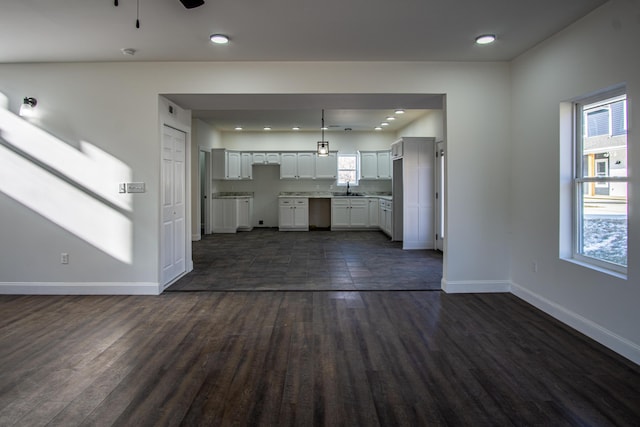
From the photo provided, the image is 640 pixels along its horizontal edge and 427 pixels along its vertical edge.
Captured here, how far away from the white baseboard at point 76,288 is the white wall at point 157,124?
59 mm

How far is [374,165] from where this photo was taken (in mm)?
10594

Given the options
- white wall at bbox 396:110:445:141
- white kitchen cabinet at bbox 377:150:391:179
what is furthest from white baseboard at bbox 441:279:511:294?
white kitchen cabinet at bbox 377:150:391:179

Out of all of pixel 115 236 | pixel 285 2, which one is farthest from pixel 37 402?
pixel 285 2

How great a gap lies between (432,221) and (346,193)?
12.1 ft

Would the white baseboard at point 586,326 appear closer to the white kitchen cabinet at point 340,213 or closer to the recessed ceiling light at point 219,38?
the recessed ceiling light at point 219,38

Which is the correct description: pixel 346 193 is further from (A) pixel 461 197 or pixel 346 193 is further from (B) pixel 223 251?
(A) pixel 461 197

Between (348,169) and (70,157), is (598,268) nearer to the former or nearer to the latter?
(70,157)

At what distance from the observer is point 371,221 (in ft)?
33.8

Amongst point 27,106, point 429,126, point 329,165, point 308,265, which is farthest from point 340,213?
point 27,106

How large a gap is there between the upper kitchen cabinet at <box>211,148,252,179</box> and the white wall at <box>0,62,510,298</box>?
17.8ft

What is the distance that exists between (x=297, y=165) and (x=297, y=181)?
1.73ft

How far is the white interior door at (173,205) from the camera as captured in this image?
4.68 m

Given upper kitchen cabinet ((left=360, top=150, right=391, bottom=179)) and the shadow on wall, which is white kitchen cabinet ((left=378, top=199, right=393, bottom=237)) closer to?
upper kitchen cabinet ((left=360, top=150, right=391, bottom=179))

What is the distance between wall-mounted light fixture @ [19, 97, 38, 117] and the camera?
434 cm
